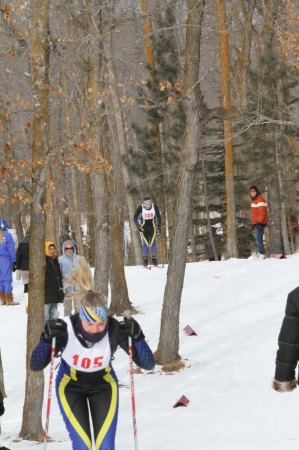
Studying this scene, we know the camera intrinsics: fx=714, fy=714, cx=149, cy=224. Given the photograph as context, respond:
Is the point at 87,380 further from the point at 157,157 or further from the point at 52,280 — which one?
the point at 157,157

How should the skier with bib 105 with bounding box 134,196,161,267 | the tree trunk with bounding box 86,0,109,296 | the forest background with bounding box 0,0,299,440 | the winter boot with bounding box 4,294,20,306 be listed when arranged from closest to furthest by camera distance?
1. the forest background with bounding box 0,0,299,440
2. the tree trunk with bounding box 86,0,109,296
3. the winter boot with bounding box 4,294,20,306
4. the skier with bib 105 with bounding box 134,196,161,267

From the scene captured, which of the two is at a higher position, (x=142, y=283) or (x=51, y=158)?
(x=51, y=158)

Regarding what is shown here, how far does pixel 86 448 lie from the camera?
5.54 m

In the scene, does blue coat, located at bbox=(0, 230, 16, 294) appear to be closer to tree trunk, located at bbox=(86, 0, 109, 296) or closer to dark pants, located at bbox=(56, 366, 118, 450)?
tree trunk, located at bbox=(86, 0, 109, 296)

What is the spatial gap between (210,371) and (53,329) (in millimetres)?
7302

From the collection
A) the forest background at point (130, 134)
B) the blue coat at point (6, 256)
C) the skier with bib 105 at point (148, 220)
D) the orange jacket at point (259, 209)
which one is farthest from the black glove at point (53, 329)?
the orange jacket at point (259, 209)

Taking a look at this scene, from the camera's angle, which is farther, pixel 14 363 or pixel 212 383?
pixel 14 363

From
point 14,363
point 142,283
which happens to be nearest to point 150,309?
point 142,283

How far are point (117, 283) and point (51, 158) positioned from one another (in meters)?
7.42

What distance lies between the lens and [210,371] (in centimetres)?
1230

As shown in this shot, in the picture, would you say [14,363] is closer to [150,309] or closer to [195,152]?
[150,309]

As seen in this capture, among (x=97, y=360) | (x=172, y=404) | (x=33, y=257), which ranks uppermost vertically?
(x=33, y=257)

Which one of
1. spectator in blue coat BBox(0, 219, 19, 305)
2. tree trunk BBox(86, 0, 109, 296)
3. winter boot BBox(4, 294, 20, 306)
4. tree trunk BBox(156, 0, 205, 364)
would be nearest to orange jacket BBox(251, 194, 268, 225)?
spectator in blue coat BBox(0, 219, 19, 305)

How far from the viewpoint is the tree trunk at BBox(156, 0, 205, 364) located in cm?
1187
